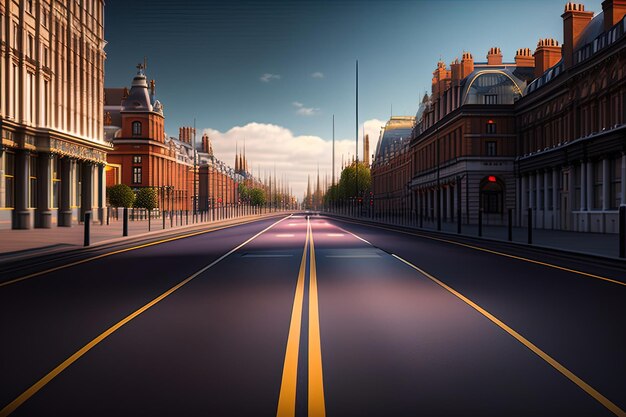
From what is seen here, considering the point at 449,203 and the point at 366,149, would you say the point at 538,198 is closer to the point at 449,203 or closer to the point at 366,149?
the point at 449,203

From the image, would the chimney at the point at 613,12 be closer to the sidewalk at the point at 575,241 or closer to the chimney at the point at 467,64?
the sidewalk at the point at 575,241

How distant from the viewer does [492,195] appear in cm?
5419

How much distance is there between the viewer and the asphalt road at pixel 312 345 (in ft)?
15.3

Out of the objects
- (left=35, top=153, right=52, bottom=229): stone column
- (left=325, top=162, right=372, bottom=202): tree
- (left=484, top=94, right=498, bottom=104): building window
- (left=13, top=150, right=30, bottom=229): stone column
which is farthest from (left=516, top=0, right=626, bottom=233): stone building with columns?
(left=325, top=162, right=372, bottom=202): tree

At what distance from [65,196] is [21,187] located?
19.5 feet

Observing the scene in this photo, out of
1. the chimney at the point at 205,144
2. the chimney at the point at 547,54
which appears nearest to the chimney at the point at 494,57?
the chimney at the point at 547,54

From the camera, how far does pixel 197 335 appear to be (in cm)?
709

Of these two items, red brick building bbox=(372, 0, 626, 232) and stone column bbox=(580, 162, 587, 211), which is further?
stone column bbox=(580, 162, 587, 211)

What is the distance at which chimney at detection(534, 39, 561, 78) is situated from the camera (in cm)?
4931

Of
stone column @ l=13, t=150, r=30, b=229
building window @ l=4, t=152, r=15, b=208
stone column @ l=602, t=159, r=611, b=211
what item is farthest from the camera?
stone column @ l=13, t=150, r=30, b=229

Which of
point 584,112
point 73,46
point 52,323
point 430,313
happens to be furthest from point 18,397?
point 73,46

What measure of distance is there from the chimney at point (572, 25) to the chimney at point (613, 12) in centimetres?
500

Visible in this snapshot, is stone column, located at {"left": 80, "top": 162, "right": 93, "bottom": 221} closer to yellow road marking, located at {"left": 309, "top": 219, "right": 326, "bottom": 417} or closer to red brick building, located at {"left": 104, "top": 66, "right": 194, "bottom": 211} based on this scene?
red brick building, located at {"left": 104, "top": 66, "right": 194, "bottom": 211}

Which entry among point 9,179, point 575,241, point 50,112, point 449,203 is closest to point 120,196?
point 50,112
